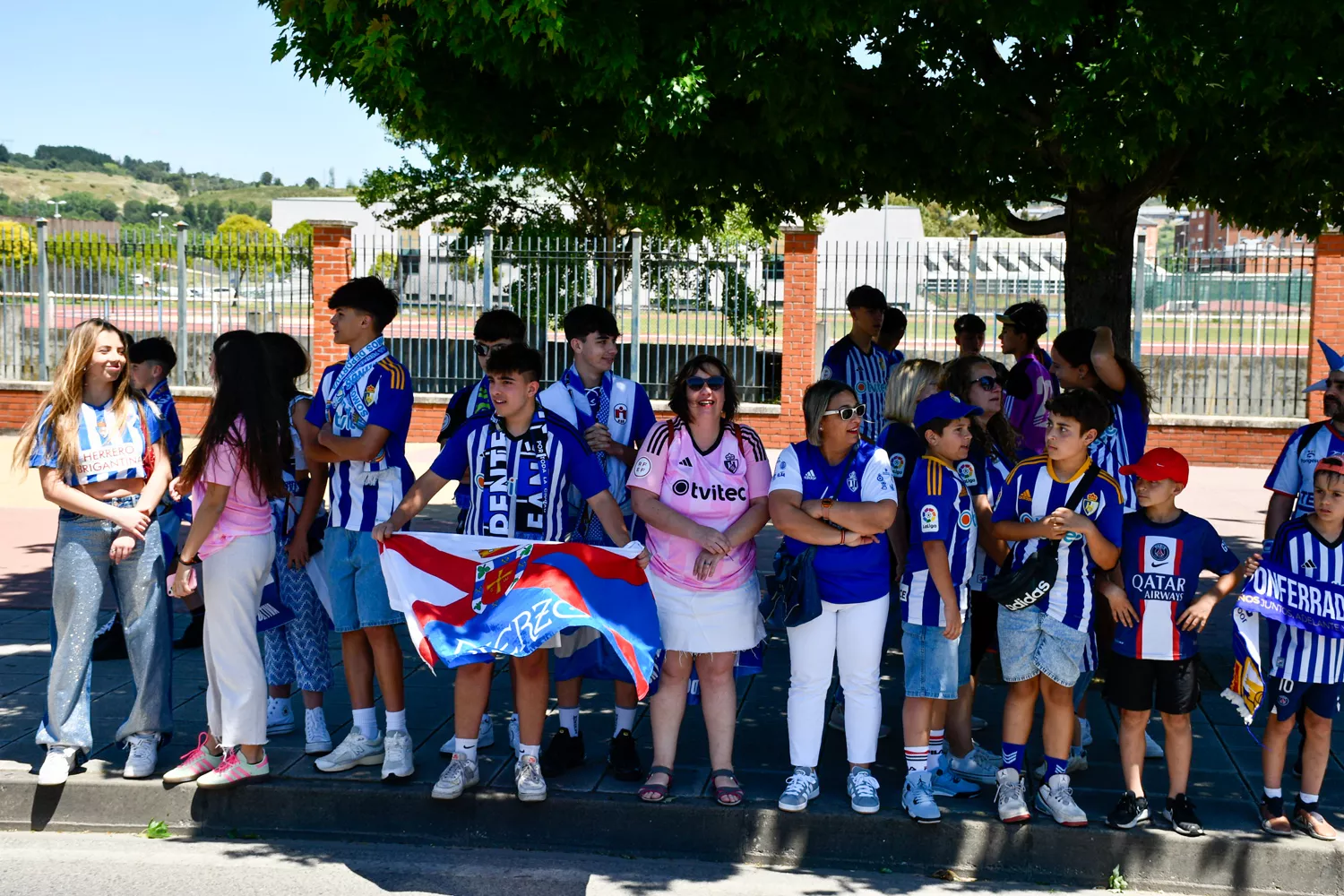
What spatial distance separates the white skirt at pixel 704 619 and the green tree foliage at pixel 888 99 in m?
1.82

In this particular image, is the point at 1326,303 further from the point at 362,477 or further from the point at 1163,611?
the point at 362,477

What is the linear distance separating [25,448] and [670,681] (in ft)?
9.04

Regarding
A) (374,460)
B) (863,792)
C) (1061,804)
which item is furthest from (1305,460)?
(374,460)

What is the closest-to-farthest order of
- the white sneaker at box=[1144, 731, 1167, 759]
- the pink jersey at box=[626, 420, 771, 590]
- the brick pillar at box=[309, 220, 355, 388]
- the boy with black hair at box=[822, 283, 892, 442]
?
1. the pink jersey at box=[626, 420, 771, 590]
2. the white sneaker at box=[1144, 731, 1167, 759]
3. the boy with black hair at box=[822, 283, 892, 442]
4. the brick pillar at box=[309, 220, 355, 388]

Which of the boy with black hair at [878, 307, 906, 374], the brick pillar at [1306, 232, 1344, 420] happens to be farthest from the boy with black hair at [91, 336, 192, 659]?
the brick pillar at [1306, 232, 1344, 420]

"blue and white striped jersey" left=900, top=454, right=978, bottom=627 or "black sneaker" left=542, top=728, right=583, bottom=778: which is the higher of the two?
"blue and white striped jersey" left=900, top=454, right=978, bottom=627

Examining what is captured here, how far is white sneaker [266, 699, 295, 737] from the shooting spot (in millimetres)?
6188

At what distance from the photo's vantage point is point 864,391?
7469 millimetres

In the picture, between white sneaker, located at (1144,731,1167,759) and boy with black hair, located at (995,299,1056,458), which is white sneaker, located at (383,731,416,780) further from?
boy with black hair, located at (995,299,1056,458)

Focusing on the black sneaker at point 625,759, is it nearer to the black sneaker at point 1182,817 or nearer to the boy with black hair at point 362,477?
the boy with black hair at point 362,477

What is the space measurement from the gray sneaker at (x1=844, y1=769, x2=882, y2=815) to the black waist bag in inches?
34.4

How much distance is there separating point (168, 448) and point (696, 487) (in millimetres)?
2545

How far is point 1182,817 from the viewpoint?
5.01 meters

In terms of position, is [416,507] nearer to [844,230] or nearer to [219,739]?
[219,739]
